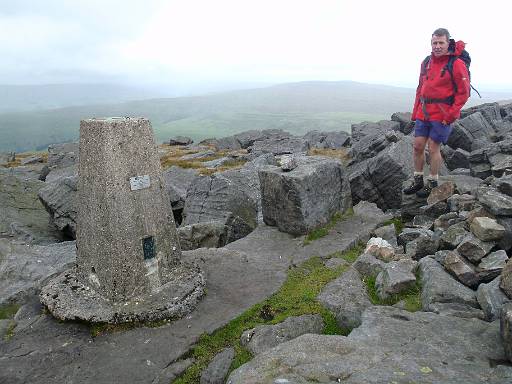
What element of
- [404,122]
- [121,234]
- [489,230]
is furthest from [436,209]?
[404,122]

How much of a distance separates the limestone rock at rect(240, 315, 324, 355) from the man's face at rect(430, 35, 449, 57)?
8069mm

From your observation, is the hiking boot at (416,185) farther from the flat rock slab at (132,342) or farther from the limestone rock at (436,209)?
the flat rock slab at (132,342)

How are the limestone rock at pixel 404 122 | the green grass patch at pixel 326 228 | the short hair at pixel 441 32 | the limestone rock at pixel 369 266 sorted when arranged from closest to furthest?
the limestone rock at pixel 369 266 < the short hair at pixel 441 32 < the green grass patch at pixel 326 228 < the limestone rock at pixel 404 122

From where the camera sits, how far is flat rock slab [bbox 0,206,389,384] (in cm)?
699

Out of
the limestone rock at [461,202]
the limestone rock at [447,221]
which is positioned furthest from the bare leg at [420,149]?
the limestone rock at [447,221]

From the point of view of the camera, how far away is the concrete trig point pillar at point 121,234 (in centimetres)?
805

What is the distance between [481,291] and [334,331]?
2.57 m

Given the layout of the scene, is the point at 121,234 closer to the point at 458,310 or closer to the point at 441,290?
the point at 441,290

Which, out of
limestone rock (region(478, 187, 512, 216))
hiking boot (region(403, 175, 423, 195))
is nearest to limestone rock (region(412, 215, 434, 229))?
hiking boot (region(403, 175, 423, 195))

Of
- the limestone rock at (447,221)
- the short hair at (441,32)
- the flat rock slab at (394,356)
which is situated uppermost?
the short hair at (441,32)

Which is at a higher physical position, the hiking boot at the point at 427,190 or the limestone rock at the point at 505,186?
the limestone rock at the point at 505,186

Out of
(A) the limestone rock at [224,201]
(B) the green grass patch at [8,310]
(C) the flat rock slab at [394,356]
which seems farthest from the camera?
(A) the limestone rock at [224,201]

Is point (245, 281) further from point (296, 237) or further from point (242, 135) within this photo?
point (242, 135)

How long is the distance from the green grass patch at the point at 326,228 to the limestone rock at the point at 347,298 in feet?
8.60
